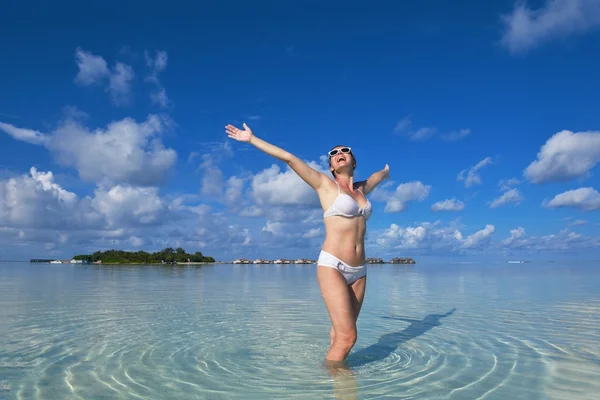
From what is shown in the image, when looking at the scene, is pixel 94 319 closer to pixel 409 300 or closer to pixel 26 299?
pixel 26 299

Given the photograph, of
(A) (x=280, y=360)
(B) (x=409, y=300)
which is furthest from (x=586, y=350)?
(B) (x=409, y=300)

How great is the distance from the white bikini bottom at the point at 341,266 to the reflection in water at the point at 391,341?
1.54m

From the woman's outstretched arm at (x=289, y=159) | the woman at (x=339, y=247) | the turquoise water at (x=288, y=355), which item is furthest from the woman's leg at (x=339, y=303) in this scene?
the woman's outstretched arm at (x=289, y=159)

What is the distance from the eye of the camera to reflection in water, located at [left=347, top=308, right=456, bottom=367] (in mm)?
7516

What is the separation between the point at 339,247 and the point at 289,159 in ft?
5.13

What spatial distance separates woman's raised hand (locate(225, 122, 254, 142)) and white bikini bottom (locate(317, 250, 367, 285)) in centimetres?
223

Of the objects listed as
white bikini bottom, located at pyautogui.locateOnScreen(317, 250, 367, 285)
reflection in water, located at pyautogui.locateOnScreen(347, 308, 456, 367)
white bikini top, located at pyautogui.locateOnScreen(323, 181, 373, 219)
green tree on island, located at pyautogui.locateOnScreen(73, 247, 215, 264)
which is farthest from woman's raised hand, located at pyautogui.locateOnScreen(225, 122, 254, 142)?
green tree on island, located at pyautogui.locateOnScreen(73, 247, 215, 264)

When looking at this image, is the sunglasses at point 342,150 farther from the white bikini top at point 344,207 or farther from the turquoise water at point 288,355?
the turquoise water at point 288,355

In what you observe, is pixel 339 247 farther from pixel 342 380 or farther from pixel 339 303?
pixel 342 380

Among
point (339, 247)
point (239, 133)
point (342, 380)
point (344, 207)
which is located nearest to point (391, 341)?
point (342, 380)

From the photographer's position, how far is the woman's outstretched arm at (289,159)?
6.33 meters

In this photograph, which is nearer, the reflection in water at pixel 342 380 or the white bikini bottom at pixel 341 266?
the reflection in water at pixel 342 380

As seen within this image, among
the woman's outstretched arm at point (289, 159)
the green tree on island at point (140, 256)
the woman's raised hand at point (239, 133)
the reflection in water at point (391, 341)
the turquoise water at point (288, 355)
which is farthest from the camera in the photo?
the green tree on island at point (140, 256)

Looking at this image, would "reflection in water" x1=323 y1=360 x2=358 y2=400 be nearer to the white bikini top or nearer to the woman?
the woman
